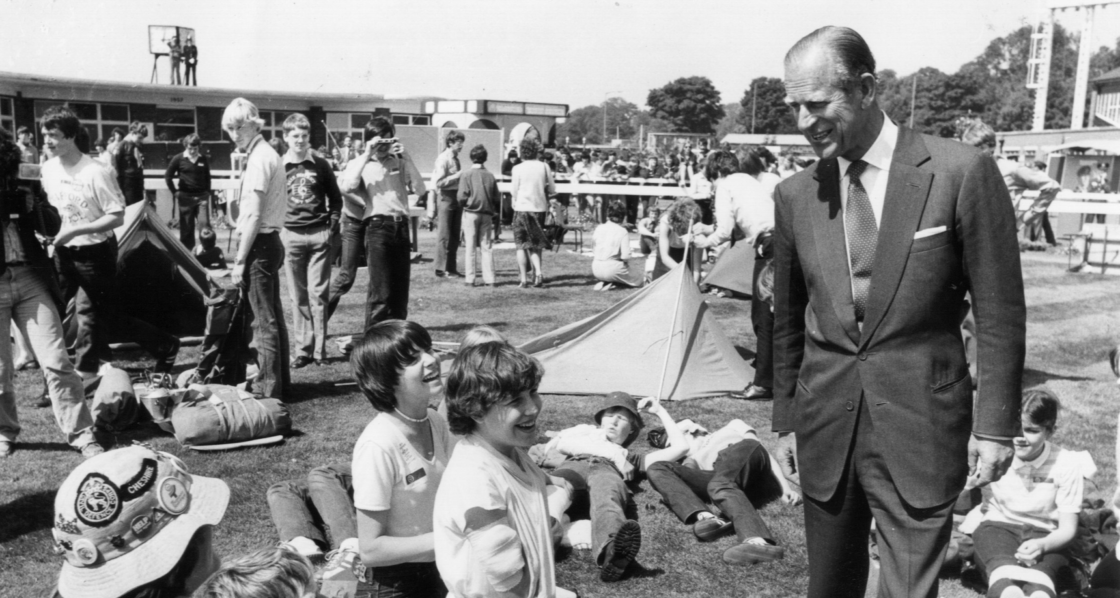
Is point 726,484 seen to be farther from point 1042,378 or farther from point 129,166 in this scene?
point 129,166

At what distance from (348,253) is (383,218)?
88 centimetres

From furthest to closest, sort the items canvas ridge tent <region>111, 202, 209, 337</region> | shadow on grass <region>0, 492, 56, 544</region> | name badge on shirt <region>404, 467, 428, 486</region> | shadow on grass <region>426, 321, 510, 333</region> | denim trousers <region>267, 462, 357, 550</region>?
shadow on grass <region>426, 321, 510, 333</region> < canvas ridge tent <region>111, 202, 209, 337</region> < shadow on grass <region>0, 492, 56, 544</region> < denim trousers <region>267, 462, 357, 550</region> < name badge on shirt <region>404, 467, 428, 486</region>

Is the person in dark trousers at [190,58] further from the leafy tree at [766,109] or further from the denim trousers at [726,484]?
the leafy tree at [766,109]

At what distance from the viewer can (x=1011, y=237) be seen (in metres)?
2.73

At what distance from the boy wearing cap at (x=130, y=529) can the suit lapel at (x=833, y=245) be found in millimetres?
1805

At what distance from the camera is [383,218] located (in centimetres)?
805

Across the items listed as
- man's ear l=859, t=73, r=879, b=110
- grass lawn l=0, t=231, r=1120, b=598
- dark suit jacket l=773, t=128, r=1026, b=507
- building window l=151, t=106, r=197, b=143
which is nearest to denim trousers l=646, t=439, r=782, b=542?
grass lawn l=0, t=231, r=1120, b=598

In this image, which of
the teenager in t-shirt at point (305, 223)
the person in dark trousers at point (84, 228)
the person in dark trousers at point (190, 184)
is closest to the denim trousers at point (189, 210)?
the person in dark trousers at point (190, 184)

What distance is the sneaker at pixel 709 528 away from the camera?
193 inches

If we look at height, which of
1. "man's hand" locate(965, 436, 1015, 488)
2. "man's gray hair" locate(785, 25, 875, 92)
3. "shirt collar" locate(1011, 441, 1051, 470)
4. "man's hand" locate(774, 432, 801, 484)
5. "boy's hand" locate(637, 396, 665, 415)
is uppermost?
"man's gray hair" locate(785, 25, 875, 92)

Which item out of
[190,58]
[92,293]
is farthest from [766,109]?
[92,293]

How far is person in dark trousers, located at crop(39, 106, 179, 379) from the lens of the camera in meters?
6.23

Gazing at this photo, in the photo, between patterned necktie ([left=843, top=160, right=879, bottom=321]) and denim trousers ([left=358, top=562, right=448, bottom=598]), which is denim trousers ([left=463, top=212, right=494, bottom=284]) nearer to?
denim trousers ([left=358, top=562, right=448, bottom=598])

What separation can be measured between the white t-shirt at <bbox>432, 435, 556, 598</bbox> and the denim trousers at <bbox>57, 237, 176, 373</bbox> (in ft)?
15.9
